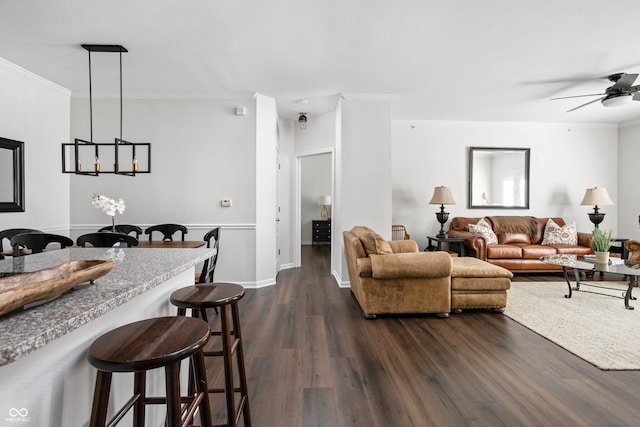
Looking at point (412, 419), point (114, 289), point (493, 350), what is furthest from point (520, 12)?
point (114, 289)

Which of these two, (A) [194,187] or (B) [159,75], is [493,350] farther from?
(B) [159,75]

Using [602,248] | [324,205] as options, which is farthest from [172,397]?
[324,205]

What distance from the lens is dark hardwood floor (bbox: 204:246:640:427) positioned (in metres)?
1.71

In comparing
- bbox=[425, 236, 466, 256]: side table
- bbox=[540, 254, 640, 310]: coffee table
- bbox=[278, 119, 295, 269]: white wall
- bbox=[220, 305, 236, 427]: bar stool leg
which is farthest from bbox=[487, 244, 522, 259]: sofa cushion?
bbox=[220, 305, 236, 427]: bar stool leg

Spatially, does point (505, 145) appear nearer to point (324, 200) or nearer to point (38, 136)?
point (324, 200)

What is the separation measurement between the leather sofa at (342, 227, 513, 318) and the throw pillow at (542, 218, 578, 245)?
101 inches

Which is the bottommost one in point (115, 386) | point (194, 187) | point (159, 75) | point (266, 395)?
point (266, 395)

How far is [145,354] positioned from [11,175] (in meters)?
3.89

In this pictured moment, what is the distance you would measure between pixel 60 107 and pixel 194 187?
1897 mm

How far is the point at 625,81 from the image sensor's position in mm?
3484

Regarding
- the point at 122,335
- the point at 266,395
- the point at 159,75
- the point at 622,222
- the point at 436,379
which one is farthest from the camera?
the point at 622,222

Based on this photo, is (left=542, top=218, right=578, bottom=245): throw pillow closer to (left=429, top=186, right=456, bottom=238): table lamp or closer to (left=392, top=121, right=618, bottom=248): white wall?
(left=392, top=121, right=618, bottom=248): white wall

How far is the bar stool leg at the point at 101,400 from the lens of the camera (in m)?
0.80

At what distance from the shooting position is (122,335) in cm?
91
